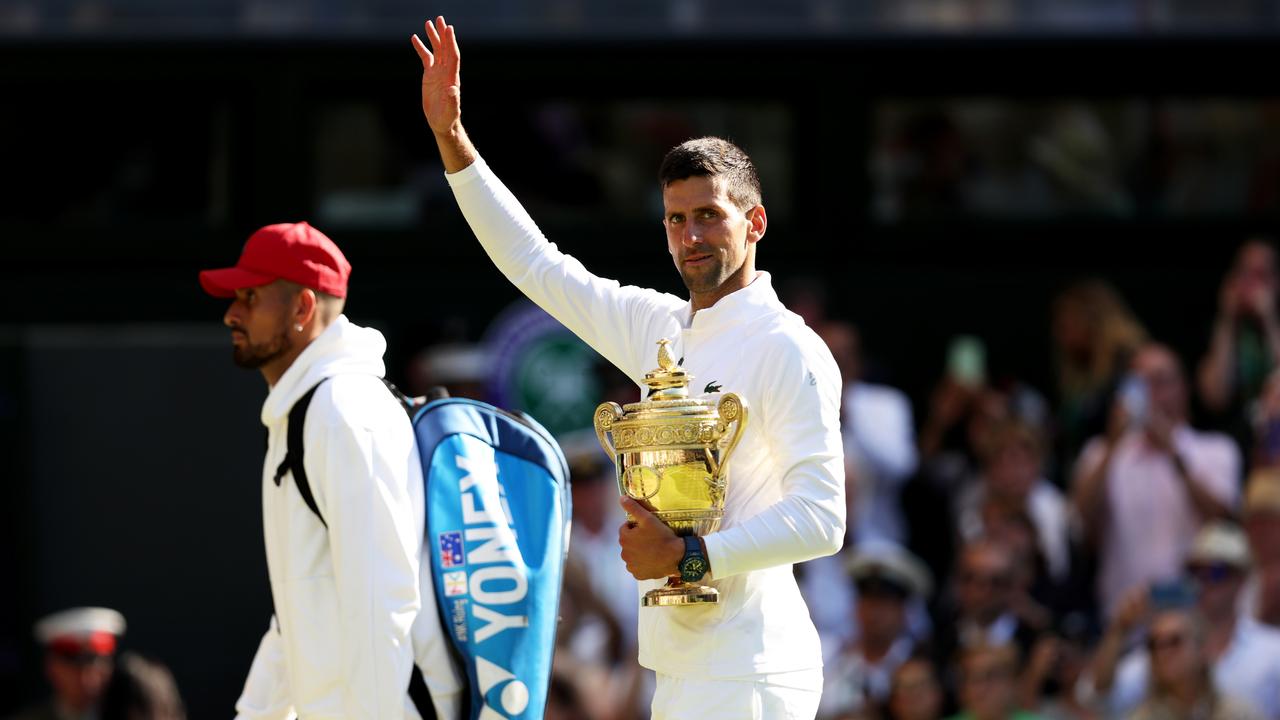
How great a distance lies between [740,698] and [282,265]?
5.17ft

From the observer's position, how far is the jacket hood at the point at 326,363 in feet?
16.5

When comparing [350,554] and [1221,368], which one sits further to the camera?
[1221,368]

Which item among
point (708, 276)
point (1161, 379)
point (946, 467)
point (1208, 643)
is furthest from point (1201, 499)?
point (708, 276)

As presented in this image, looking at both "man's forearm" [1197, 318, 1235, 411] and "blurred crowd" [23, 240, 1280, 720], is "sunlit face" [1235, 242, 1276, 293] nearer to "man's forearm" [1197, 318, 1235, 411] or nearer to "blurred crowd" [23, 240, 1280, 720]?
"blurred crowd" [23, 240, 1280, 720]

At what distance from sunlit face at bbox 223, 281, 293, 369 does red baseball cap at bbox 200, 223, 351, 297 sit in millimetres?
31

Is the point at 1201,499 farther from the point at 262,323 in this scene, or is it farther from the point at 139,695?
the point at 262,323

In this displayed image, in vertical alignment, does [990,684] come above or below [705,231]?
below

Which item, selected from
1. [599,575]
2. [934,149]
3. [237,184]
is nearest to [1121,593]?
[599,575]

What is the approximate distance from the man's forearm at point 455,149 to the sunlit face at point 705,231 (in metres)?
0.58

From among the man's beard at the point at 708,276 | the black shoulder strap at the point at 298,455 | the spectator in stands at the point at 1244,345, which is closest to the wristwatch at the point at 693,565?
the man's beard at the point at 708,276

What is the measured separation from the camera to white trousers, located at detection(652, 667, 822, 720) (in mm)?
4426

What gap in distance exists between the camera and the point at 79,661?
8562 mm

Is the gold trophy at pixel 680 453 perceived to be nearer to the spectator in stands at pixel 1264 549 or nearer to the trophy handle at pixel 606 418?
the trophy handle at pixel 606 418

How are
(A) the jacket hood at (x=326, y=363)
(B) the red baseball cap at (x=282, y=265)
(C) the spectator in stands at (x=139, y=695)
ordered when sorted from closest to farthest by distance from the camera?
(A) the jacket hood at (x=326, y=363) → (B) the red baseball cap at (x=282, y=265) → (C) the spectator in stands at (x=139, y=695)
